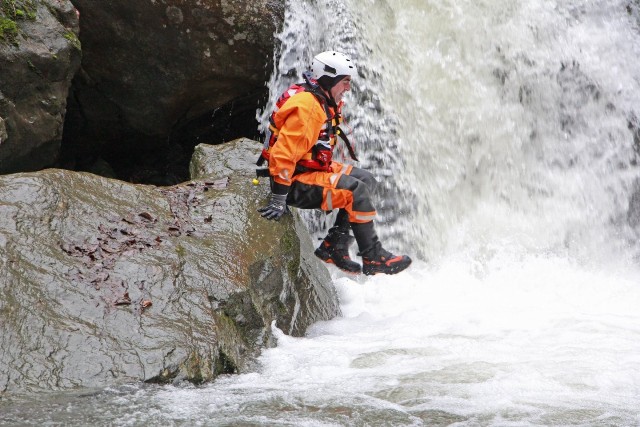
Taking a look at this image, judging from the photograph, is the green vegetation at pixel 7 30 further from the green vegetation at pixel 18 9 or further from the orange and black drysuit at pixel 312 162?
the orange and black drysuit at pixel 312 162

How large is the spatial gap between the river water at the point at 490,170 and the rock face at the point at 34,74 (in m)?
2.78

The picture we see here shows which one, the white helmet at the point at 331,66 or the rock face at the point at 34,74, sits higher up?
the rock face at the point at 34,74

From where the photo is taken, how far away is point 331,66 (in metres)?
6.14

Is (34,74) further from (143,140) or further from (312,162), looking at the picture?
(312,162)

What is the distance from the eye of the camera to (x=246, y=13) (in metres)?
9.80

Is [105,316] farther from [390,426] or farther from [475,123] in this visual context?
[475,123]

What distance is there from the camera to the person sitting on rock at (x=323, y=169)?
5.99 metres

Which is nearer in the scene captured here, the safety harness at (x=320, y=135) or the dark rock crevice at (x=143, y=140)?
the safety harness at (x=320, y=135)

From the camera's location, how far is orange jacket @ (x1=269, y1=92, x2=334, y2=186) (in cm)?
595

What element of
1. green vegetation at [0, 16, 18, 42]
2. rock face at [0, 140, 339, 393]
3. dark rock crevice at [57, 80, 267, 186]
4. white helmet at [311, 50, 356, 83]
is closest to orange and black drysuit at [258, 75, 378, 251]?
white helmet at [311, 50, 356, 83]

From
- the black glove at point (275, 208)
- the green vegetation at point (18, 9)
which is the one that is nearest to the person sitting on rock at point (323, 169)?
the black glove at point (275, 208)

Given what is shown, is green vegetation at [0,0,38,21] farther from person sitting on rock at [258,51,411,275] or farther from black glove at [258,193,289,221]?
black glove at [258,193,289,221]

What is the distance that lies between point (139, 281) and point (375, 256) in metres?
2.23

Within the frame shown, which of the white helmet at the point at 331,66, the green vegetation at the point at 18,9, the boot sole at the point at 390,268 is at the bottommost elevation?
the boot sole at the point at 390,268
